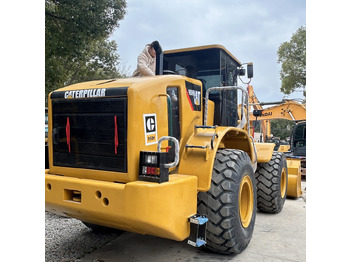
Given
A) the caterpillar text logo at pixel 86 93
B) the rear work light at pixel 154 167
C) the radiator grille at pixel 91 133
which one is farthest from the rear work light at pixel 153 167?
the caterpillar text logo at pixel 86 93

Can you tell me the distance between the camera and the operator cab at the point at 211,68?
4.43m

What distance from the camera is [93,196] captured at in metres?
2.63

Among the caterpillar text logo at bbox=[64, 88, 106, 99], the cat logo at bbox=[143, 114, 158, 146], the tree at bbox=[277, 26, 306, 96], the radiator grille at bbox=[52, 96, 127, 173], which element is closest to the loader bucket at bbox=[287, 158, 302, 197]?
the cat logo at bbox=[143, 114, 158, 146]

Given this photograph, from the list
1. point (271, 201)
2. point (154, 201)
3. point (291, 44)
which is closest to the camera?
point (154, 201)

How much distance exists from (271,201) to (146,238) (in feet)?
7.56

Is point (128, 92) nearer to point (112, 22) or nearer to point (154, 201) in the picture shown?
point (154, 201)

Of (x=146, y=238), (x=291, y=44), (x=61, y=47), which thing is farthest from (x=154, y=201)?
(x=291, y=44)

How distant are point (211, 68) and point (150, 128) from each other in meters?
2.04

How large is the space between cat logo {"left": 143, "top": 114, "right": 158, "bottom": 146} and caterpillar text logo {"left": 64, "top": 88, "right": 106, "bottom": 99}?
0.46 metres

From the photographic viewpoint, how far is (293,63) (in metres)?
19.0

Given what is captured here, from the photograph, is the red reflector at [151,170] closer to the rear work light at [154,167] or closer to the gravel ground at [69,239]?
the rear work light at [154,167]

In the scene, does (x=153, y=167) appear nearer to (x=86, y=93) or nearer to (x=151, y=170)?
(x=151, y=170)

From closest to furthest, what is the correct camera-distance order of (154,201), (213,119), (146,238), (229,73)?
(154,201) < (146,238) < (213,119) < (229,73)

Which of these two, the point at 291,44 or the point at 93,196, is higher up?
the point at 291,44
